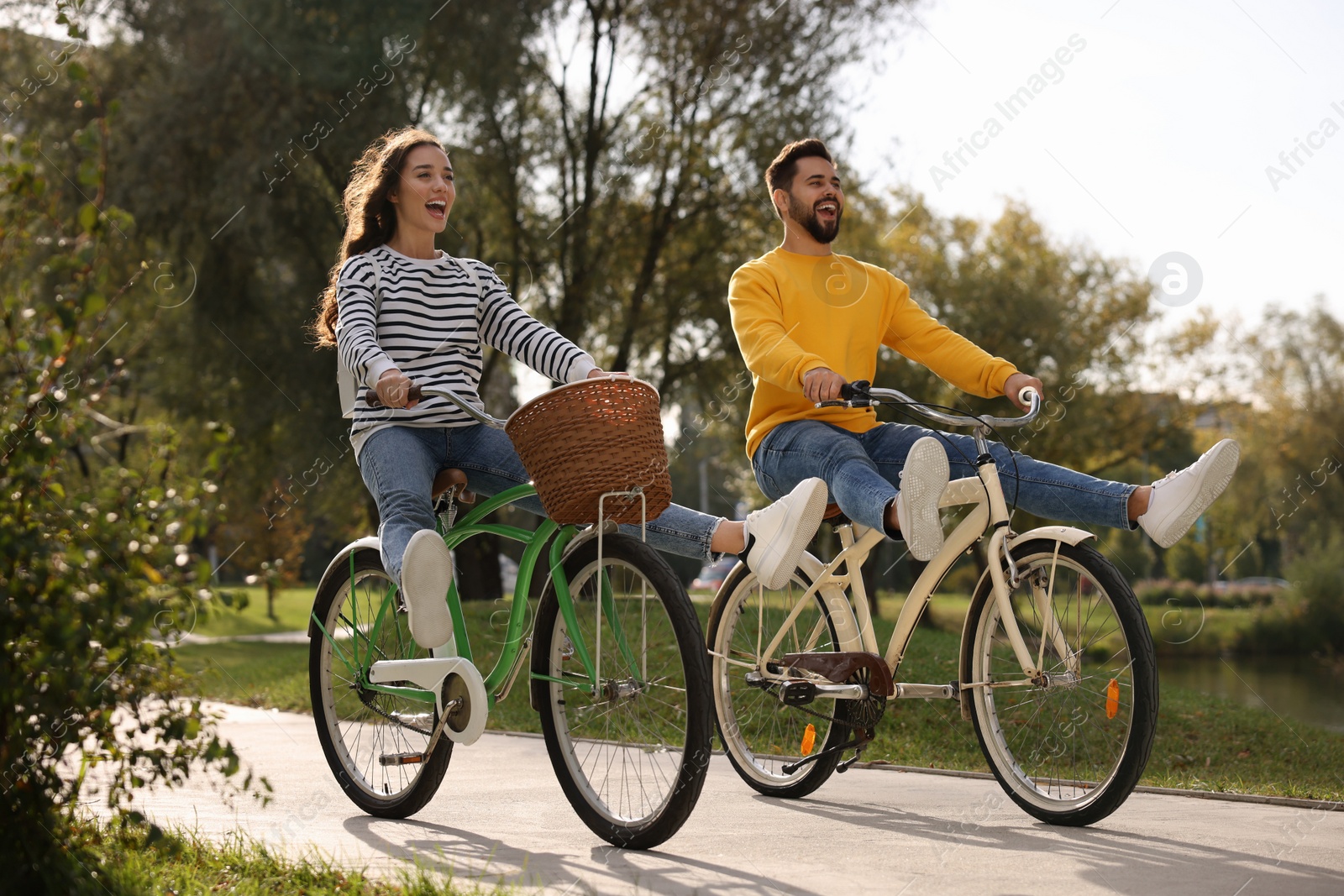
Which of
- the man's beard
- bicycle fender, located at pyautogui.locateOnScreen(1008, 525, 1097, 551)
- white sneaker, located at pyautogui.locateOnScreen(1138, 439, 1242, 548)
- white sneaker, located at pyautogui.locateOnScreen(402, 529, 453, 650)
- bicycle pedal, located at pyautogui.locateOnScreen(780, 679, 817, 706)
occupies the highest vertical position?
the man's beard

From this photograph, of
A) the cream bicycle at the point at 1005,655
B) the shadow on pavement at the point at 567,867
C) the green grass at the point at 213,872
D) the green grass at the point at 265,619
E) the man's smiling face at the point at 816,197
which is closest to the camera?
the green grass at the point at 213,872

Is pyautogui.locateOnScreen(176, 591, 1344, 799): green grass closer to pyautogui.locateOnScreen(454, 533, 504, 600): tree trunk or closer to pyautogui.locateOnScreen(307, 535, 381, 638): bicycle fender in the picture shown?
pyautogui.locateOnScreen(307, 535, 381, 638): bicycle fender

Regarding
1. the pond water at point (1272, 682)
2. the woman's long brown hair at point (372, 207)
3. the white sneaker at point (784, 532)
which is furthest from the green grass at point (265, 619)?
the pond water at point (1272, 682)

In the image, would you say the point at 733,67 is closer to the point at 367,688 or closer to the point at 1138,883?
the point at 367,688

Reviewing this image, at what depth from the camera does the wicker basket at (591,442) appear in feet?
12.0

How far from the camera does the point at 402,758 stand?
14.5 feet

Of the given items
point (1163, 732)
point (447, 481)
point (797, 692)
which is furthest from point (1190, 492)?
point (1163, 732)

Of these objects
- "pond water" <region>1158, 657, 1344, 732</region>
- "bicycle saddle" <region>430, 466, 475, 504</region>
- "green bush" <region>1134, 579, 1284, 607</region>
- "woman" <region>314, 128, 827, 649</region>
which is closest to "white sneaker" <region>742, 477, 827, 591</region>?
"woman" <region>314, 128, 827, 649</region>

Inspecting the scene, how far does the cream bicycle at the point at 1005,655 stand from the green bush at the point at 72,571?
206 centimetres

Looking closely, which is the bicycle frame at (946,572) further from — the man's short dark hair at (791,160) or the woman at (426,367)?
the man's short dark hair at (791,160)

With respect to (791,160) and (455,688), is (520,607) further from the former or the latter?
(791,160)

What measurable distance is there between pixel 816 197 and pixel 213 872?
3153 millimetres

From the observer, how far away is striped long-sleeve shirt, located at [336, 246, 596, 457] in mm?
4375

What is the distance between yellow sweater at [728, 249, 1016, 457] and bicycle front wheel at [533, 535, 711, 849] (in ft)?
3.66
